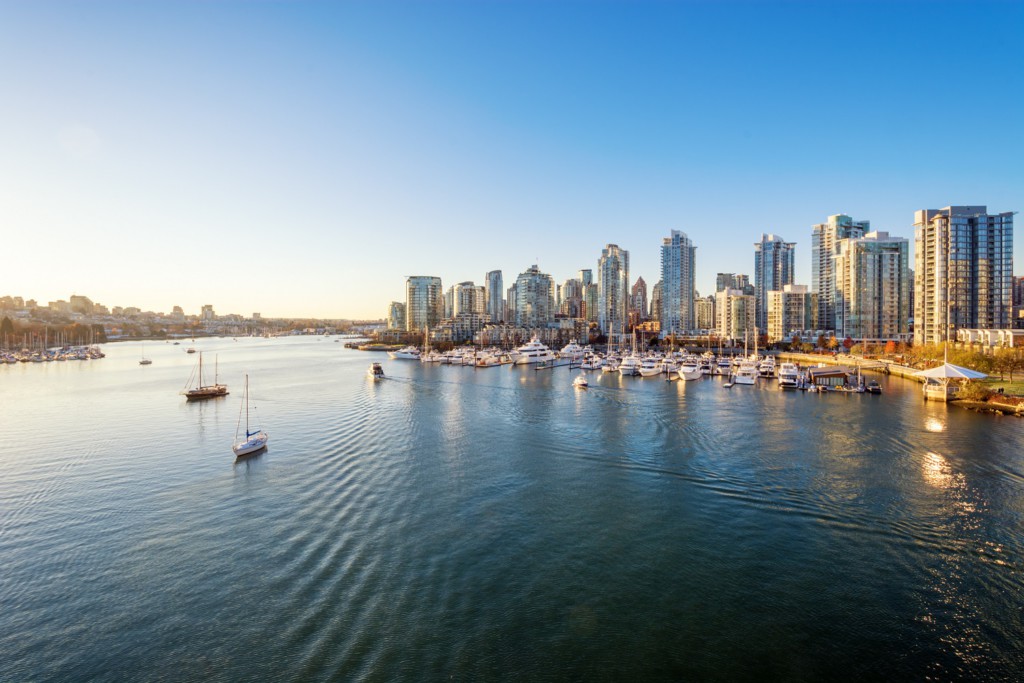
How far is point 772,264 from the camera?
5453 inches

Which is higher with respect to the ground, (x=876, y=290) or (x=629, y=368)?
(x=876, y=290)

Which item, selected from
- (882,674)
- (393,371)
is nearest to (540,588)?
(882,674)

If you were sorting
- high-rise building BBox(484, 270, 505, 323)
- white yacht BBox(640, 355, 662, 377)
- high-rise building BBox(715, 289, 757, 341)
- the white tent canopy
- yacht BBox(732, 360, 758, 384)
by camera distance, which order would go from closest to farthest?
the white tent canopy, yacht BBox(732, 360, 758, 384), white yacht BBox(640, 355, 662, 377), high-rise building BBox(715, 289, 757, 341), high-rise building BBox(484, 270, 505, 323)

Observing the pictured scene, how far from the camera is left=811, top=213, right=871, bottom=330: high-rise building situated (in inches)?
4188

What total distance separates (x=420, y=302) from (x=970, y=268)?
364 feet

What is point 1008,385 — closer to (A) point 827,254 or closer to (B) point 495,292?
(A) point 827,254

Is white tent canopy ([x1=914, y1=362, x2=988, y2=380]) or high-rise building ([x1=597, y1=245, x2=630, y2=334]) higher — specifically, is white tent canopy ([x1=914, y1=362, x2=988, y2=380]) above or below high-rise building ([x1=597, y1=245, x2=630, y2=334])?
below

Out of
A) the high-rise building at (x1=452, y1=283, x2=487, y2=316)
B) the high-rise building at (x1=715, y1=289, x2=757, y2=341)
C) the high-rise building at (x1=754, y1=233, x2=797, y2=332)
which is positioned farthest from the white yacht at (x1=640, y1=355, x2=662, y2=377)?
the high-rise building at (x1=754, y1=233, x2=797, y2=332)

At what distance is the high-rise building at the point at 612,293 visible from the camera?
137875mm

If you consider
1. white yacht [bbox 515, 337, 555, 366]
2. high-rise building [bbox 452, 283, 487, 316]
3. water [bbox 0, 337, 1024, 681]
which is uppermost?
high-rise building [bbox 452, 283, 487, 316]

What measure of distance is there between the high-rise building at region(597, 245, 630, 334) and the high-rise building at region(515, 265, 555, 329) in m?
15.6

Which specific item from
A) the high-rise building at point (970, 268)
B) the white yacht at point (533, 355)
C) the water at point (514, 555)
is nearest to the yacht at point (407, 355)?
the white yacht at point (533, 355)

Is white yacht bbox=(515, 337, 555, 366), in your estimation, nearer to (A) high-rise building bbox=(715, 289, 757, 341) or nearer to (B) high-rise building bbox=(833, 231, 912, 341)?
(A) high-rise building bbox=(715, 289, 757, 341)

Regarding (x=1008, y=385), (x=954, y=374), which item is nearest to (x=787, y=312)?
(x=1008, y=385)
